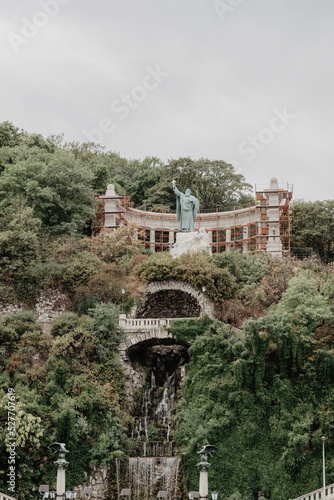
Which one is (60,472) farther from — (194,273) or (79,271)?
(194,273)

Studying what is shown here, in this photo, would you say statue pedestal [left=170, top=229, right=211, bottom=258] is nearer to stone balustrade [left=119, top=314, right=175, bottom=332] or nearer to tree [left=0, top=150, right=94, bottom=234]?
tree [left=0, top=150, right=94, bottom=234]

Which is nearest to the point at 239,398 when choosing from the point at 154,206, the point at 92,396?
the point at 92,396

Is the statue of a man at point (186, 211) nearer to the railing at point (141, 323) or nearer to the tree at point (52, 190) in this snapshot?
the tree at point (52, 190)

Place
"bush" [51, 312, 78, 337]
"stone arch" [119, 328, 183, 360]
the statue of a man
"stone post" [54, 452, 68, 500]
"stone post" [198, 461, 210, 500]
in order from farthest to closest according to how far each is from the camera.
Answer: the statue of a man → "stone arch" [119, 328, 183, 360] → "bush" [51, 312, 78, 337] → "stone post" [54, 452, 68, 500] → "stone post" [198, 461, 210, 500]

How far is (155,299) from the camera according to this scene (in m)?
43.2

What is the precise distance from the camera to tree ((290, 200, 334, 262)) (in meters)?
55.2

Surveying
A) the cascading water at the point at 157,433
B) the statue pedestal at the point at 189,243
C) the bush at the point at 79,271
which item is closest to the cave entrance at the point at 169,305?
the statue pedestal at the point at 189,243

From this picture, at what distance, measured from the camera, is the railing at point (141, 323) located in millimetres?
37906

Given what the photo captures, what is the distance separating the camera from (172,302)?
43.4 metres

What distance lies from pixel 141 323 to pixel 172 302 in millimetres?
5508

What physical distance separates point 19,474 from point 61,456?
12.1 feet

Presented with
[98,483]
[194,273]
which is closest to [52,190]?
[194,273]

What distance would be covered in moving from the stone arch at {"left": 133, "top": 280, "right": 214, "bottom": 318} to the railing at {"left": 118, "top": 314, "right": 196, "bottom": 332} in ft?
9.17

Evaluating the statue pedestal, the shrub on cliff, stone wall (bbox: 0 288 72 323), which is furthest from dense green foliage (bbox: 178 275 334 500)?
the statue pedestal
